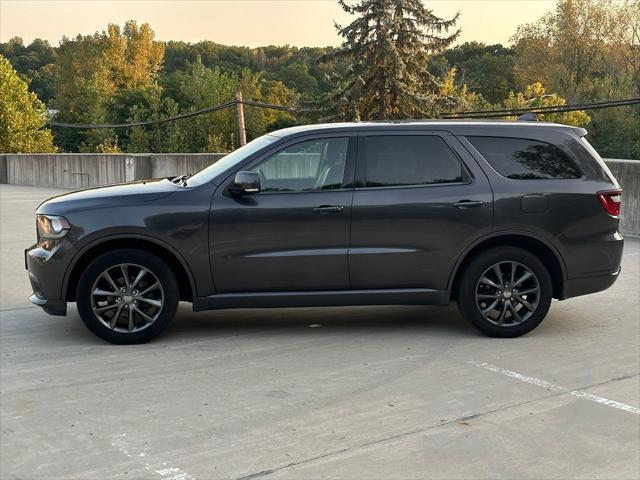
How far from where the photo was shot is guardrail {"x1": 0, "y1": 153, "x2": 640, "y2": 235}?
70.5 ft

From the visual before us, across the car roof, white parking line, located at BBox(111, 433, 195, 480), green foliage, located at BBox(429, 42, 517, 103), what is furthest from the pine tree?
white parking line, located at BBox(111, 433, 195, 480)

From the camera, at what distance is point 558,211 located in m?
6.86

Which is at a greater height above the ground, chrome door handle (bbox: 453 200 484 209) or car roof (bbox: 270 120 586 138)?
car roof (bbox: 270 120 586 138)

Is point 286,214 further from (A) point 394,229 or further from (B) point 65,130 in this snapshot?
(B) point 65,130

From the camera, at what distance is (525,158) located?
6.98 meters

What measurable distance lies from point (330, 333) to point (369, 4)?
172 ft

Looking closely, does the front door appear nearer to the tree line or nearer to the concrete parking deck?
the concrete parking deck

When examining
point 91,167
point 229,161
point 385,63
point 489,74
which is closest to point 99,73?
point 489,74

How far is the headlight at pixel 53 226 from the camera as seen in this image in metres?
6.49

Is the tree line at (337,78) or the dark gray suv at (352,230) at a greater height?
the tree line at (337,78)

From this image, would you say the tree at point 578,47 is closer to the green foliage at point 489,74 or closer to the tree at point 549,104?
the tree at point 549,104

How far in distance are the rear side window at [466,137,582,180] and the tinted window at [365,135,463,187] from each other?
0.94 ft

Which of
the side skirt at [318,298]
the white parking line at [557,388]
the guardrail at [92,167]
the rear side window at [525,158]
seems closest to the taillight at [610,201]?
the rear side window at [525,158]

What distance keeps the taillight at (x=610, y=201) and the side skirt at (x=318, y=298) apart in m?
1.51
